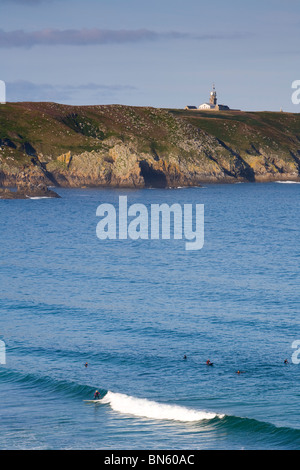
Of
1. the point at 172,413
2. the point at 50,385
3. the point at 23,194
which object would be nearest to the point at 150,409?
the point at 172,413

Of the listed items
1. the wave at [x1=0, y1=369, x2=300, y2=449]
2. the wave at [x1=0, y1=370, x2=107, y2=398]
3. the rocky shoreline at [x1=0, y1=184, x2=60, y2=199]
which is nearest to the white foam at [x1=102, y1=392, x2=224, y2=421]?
the wave at [x1=0, y1=369, x2=300, y2=449]

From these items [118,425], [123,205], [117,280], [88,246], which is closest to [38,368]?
[118,425]

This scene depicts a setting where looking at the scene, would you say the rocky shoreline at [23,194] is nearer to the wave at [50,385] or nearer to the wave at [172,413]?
the wave at [50,385]

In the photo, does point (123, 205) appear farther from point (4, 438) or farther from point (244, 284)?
point (4, 438)

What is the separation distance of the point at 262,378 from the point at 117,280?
35.5 meters

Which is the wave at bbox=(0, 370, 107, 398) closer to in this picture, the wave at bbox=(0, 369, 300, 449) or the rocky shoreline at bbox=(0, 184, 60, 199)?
the wave at bbox=(0, 369, 300, 449)

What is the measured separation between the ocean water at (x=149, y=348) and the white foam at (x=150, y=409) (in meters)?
0.08

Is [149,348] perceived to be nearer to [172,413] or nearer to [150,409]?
[150,409]

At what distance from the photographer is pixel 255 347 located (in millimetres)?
54969

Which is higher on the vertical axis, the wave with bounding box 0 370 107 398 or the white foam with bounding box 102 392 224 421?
the wave with bounding box 0 370 107 398

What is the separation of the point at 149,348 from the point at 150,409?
37.3ft

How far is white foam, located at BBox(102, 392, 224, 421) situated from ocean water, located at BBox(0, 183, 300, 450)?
0.25ft

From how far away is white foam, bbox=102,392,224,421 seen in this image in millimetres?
42500

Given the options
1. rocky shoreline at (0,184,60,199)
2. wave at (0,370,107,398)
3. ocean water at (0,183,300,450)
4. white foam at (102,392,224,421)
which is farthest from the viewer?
rocky shoreline at (0,184,60,199)
